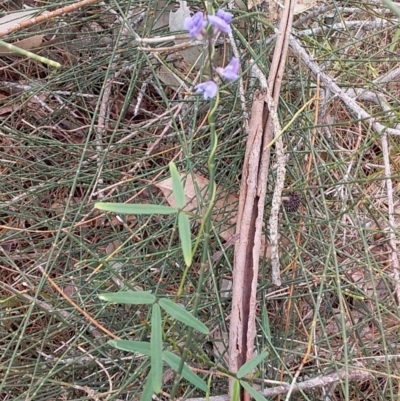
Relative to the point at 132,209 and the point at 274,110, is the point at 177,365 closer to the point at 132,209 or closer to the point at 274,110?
the point at 132,209

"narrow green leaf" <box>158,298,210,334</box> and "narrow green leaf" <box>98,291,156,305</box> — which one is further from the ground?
"narrow green leaf" <box>98,291,156,305</box>

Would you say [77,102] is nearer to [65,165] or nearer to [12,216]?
[65,165]

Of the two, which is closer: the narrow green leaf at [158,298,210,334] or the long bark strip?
the narrow green leaf at [158,298,210,334]

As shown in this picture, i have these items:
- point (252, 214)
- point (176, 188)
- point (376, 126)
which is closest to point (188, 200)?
point (252, 214)

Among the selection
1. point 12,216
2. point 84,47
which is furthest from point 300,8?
point 12,216

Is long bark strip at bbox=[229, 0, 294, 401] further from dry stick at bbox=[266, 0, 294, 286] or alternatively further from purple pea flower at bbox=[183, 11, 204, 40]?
purple pea flower at bbox=[183, 11, 204, 40]

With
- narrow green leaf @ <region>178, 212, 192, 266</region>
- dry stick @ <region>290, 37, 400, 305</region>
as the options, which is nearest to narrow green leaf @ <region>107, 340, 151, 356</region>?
narrow green leaf @ <region>178, 212, 192, 266</region>

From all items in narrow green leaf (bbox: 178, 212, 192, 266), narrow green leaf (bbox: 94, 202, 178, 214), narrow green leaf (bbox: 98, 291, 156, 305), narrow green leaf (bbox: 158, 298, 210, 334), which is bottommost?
narrow green leaf (bbox: 158, 298, 210, 334)

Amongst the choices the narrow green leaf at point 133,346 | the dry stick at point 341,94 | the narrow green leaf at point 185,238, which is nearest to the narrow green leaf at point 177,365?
the narrow green leaf at point 133,346
